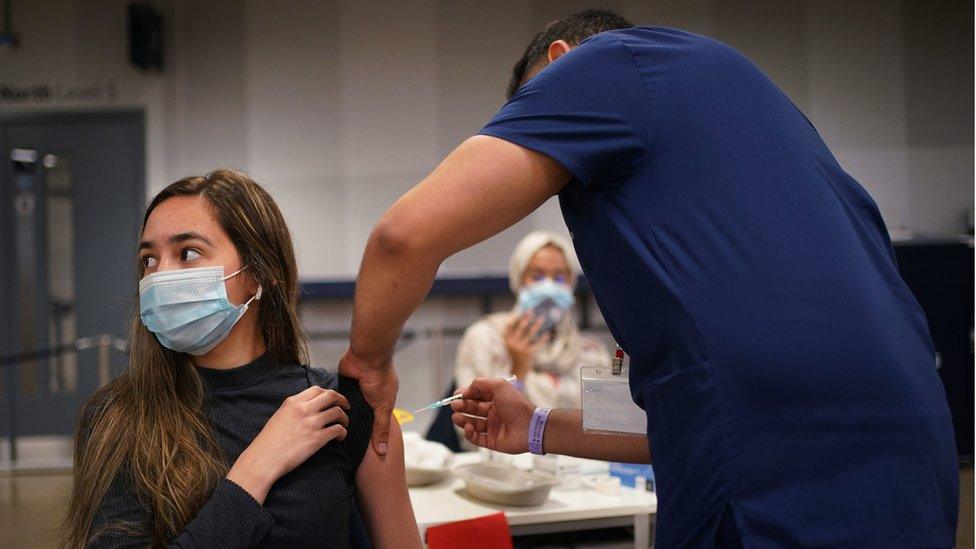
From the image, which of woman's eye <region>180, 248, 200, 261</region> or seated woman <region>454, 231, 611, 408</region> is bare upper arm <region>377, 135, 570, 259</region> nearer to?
woman's eye <region>180, 248, 200, 261</region>

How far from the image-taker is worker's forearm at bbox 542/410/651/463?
1.31m

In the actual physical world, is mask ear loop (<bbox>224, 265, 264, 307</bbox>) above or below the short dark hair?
below

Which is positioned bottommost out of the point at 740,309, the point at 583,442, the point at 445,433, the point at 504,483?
the point at 445,433

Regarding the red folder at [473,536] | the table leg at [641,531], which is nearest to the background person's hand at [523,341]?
the table leg at [641,531]

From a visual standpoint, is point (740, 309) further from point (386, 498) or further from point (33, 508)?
point (33, 508)

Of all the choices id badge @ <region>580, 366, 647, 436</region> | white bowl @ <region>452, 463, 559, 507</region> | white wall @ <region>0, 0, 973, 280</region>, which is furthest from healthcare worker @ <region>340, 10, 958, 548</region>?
white wall @ <region>0, 0, 973, 280</region>

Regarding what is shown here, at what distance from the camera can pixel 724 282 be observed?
36.1 inches

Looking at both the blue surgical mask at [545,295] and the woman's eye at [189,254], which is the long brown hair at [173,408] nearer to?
the woman's eye at [189,254]

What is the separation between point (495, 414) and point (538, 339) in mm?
1888

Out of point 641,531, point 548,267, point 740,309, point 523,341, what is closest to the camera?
point 740,309

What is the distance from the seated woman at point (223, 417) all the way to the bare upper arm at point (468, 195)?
19.5 inches

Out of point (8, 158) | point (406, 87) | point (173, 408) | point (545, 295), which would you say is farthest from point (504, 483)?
point (8, 158)

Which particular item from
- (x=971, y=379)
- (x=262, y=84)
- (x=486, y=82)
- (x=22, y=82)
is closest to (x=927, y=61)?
(x=971, y=379)

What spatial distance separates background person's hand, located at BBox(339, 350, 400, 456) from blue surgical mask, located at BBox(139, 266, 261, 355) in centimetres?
23
